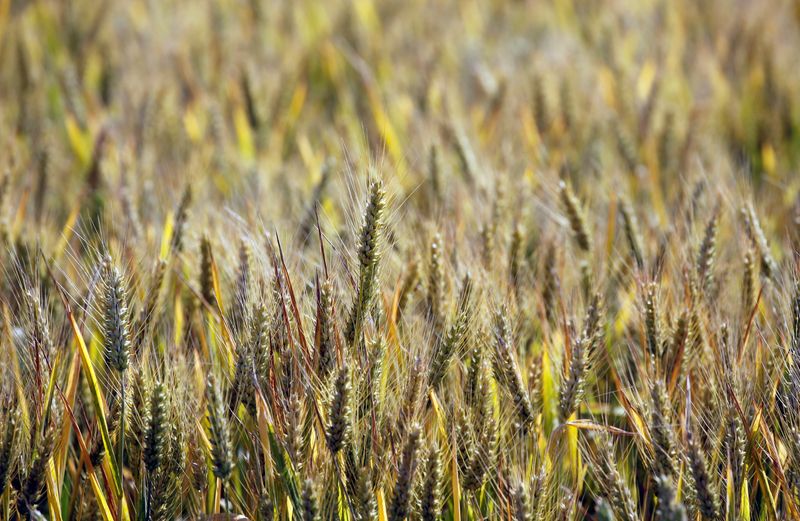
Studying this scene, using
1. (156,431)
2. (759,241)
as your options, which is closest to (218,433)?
(156,431)

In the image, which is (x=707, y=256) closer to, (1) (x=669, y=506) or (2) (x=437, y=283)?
(2) (x=437, y=283)

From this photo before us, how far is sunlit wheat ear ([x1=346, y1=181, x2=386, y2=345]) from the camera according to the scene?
4.55ft

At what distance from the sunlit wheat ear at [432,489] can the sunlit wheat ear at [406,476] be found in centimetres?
6

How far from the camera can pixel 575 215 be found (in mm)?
1986

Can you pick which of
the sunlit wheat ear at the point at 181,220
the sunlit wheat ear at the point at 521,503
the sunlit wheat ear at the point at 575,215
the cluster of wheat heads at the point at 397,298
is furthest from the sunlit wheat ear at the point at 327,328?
the sunlit wheat ear at the point at 575,215

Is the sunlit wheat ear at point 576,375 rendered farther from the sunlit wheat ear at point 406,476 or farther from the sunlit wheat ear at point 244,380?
the sunlit wheat ear at point 244,380

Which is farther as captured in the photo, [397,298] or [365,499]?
[397,298]

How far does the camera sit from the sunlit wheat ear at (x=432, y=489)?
1.32m

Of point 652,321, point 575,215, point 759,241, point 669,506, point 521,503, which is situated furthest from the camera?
point 575,215

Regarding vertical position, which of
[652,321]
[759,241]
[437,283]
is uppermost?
[759,241]

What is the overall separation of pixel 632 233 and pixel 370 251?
2.80 feet

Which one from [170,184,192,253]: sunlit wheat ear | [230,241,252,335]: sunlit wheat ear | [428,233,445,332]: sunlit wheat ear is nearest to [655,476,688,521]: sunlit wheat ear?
[428,233,445,332]: sunlit wheat ear

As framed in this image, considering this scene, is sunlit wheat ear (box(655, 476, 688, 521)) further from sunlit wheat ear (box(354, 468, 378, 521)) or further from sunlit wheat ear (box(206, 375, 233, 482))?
sunlit wheat ear (box(206, 375, 233, 482))

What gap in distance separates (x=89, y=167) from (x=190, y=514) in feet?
4.84
